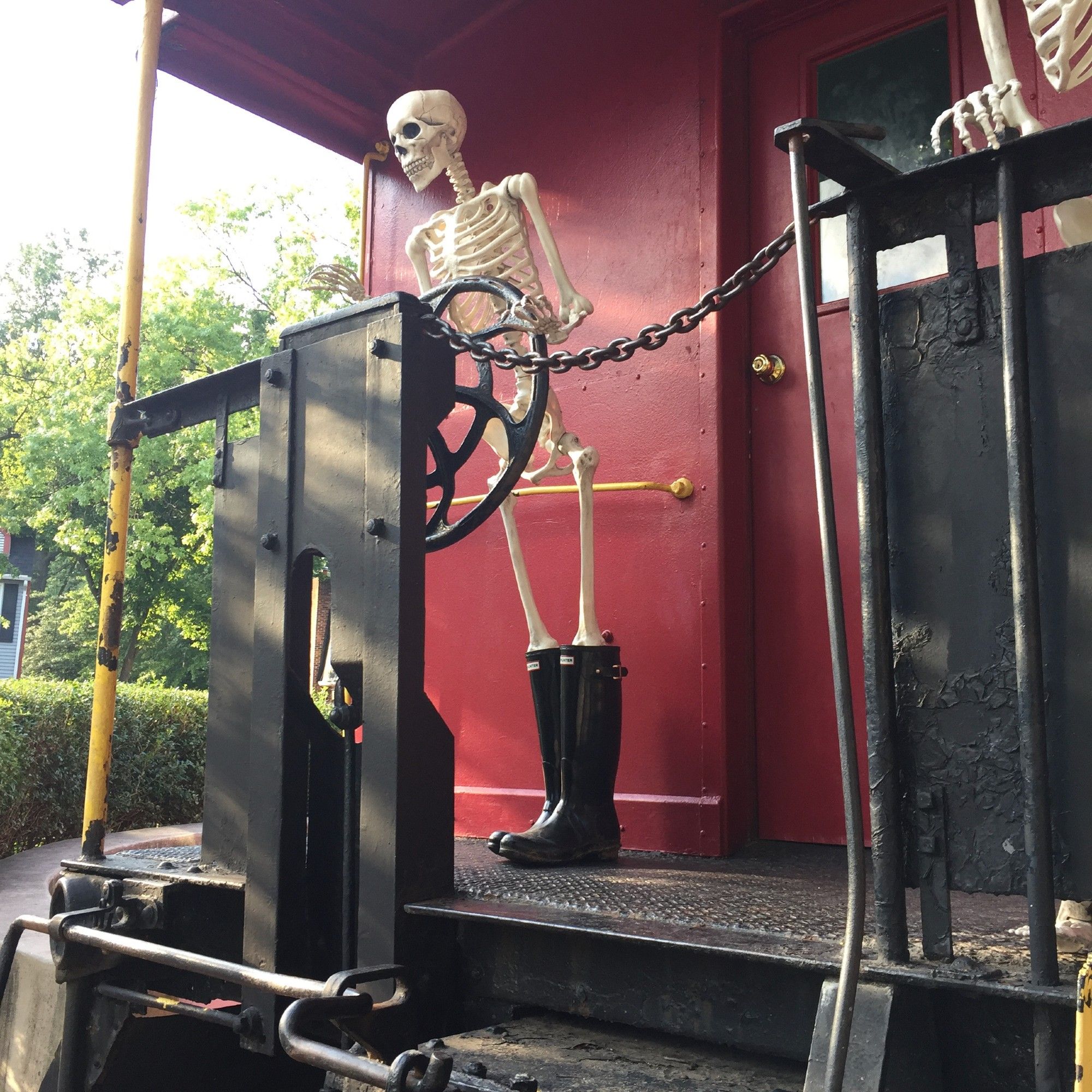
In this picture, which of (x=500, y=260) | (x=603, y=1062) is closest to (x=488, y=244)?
(x=500, y=260)

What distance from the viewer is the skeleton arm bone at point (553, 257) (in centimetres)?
349

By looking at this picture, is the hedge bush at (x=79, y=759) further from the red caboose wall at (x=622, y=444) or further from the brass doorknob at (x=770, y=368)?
the brass doorknob at (x=770, y=368)

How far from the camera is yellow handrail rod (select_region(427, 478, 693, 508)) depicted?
12.7 ft

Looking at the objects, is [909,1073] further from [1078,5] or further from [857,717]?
[1078,5]

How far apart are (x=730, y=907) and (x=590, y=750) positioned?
1.14 m

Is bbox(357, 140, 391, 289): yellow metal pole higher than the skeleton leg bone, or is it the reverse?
bbox(357, 140, 391, 289): yellow metal pole

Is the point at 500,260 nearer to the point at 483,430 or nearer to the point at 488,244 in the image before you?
the point at 488,244

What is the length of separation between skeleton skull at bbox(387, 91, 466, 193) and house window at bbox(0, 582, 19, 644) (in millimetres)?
30250

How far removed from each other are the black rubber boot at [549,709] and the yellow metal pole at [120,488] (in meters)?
1.22

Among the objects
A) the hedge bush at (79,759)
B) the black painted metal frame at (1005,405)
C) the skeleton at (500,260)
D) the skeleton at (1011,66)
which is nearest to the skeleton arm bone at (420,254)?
the skeleton at (500,260)

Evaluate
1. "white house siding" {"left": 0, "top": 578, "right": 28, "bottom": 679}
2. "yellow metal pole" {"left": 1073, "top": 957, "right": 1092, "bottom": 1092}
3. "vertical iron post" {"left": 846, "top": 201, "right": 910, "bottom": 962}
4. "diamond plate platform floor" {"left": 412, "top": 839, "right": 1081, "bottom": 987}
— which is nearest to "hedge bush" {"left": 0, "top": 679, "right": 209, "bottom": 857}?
"diamond plate platform floor" {"left": 412, "top": 839, "right": 1081, "bottom": 987}

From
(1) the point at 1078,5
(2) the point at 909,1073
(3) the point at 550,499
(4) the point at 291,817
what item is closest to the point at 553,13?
(3) the point at 550,499

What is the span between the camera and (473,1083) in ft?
5.74

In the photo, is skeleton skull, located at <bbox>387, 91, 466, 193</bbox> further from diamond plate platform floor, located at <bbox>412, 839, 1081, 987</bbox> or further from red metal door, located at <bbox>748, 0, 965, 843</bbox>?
diamond plate platform floor, located at <bbox>412, 839, 1081, 987</bbox>
